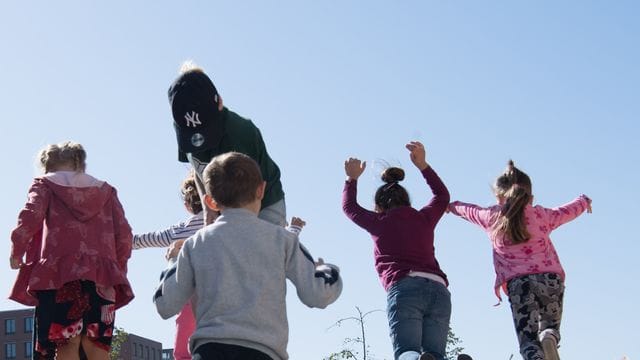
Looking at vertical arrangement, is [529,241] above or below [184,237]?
above

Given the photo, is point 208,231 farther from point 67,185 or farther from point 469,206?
point 469,206

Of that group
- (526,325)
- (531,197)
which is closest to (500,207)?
(531,197)

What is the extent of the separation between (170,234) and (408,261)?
2181 millimetres

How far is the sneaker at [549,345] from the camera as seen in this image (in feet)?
29.4

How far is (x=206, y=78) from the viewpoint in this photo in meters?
6.74

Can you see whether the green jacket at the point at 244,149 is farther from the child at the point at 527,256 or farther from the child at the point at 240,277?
the child at the point at 527,256

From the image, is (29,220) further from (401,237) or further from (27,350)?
(27,350)

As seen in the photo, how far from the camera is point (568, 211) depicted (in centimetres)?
1009

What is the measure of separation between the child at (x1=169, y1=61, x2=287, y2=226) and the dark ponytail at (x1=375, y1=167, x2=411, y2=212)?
265 centimetres

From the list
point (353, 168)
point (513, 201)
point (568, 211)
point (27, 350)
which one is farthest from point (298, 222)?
point (27, 350)

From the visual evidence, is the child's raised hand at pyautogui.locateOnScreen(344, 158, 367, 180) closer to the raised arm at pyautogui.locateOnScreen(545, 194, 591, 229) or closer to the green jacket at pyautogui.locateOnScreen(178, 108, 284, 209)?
the raised arm at pyautogui.locateOnScreen(545, 194, 591, 229)

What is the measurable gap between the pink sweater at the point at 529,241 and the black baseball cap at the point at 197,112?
4.04 metres

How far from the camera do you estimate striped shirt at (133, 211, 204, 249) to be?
8.96 metres

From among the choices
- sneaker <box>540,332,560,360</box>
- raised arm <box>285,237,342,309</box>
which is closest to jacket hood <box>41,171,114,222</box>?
raised arm <box>285,237,342,309</box>
